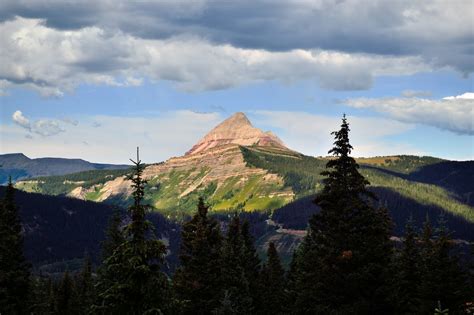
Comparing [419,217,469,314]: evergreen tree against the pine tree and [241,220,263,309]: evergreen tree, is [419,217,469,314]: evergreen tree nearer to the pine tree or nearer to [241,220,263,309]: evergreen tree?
the pine tree

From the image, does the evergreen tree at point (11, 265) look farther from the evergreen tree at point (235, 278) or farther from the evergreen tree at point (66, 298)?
the evergreen tree at point (66, 298)

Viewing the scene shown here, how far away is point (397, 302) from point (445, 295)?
13893 mm

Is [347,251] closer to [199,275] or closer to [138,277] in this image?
[138,277]

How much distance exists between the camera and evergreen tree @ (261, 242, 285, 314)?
79875 mm

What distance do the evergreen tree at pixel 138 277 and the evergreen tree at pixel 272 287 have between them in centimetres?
4427

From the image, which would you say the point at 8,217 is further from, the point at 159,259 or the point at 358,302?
the point at 358,302

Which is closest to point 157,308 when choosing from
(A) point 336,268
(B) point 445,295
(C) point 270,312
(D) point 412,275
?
(A) point 336,268

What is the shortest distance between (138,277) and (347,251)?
16.1 m

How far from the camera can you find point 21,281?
57.1 metres

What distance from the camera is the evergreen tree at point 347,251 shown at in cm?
4397

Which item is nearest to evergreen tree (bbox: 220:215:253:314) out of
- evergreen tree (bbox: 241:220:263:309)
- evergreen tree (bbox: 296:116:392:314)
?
evergreen tree (bbox: 241:220:263:309)

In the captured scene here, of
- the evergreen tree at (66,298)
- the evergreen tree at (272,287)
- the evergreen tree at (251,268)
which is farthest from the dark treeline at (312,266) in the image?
the evergreen tree at (66,298)

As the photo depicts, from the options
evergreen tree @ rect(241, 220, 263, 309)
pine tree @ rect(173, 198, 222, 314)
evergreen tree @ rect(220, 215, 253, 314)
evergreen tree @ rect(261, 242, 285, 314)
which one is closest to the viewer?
pine tree @ rect(173, 198, 222, 314)

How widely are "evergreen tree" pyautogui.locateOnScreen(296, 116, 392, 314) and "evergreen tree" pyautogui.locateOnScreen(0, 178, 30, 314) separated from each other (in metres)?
26.7
